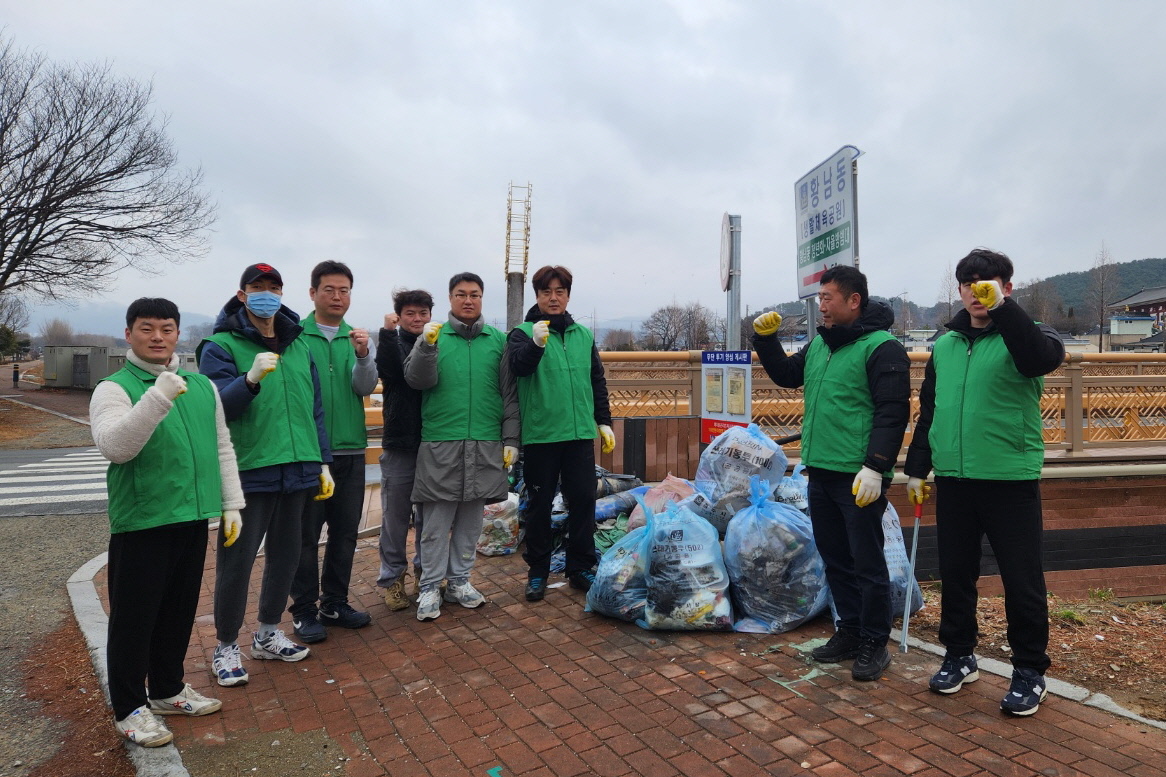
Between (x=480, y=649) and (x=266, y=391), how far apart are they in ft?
5.66

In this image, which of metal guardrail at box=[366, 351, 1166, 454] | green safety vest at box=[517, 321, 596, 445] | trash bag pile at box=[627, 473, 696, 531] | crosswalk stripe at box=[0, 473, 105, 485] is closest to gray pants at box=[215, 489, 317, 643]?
green safety vest at box=[517, 321, 596, 445]

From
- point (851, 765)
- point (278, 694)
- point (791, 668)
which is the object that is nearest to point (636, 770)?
point (851, 765)

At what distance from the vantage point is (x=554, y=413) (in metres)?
4.46

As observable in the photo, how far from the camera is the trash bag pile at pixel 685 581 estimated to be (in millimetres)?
3984

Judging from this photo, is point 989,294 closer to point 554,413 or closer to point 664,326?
point 554,413

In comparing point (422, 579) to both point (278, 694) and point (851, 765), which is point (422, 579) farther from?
point (851, 765)

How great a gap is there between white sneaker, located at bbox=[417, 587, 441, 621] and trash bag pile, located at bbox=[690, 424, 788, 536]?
171cm

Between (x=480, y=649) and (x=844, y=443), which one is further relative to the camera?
(x=480, y=649)

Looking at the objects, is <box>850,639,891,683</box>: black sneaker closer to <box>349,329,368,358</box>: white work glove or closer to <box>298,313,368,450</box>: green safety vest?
<box>298,313,368,450</box>: green safety vest

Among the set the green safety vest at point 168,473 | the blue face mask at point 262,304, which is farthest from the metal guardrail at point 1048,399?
the green safety vest at point 168,473

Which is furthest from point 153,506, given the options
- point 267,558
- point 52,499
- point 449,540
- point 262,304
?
point 52,499

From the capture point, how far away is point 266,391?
3.57m

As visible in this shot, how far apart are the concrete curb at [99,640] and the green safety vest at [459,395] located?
187 centimetres

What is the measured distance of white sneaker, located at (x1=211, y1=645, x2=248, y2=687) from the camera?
3506 millimetres
